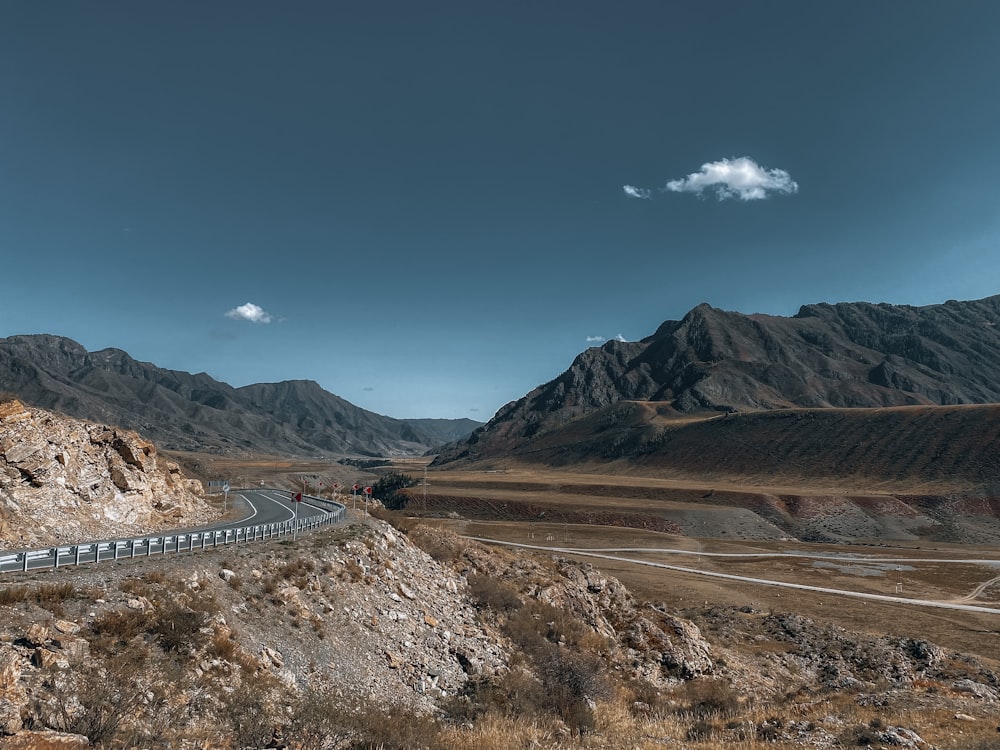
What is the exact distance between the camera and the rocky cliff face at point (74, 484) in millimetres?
28812

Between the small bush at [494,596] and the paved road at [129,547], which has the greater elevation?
the paved road at [129,547]

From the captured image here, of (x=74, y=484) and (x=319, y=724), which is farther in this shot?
(x=74, y=484)

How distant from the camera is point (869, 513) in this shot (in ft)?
363

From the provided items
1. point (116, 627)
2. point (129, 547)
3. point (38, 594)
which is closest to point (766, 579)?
point (129, 547)

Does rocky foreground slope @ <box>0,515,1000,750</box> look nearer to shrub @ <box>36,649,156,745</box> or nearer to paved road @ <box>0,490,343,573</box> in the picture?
shrub @ <box>36,649,156,745</box>

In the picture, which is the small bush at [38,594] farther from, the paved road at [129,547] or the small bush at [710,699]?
the small bush at [710,699]

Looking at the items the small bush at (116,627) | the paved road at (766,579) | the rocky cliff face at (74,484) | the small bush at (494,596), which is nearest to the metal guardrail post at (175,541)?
the small bush at (116,627)

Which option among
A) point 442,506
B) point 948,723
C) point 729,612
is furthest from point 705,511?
point 948,723

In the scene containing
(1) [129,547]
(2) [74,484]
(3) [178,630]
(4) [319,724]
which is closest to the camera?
(4) [319,724]

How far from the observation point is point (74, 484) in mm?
33156

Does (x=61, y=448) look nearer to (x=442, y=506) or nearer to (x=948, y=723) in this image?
(x=948, y=723)

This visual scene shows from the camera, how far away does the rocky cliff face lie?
2881cm

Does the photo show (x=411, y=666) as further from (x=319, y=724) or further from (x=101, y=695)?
(x=101, y=695)

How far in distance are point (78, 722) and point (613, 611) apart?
2855 centimetres
